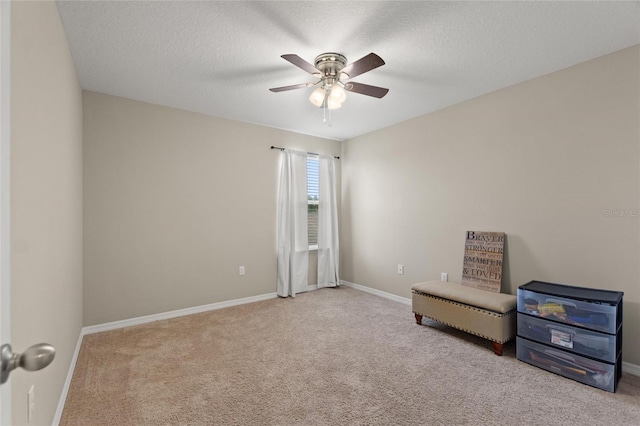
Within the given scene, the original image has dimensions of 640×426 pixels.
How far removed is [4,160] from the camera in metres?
0.63

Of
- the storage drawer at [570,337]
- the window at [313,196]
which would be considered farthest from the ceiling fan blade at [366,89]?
the window at [313,196]

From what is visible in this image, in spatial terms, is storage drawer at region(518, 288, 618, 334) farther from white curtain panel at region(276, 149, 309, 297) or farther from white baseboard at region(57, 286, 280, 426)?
white baseboard at region(57, 286, 280, 426)

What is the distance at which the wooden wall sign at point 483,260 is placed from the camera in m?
3.14

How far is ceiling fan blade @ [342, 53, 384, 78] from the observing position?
2029 mm

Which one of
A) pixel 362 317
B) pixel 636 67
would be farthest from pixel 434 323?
pixel 636 67

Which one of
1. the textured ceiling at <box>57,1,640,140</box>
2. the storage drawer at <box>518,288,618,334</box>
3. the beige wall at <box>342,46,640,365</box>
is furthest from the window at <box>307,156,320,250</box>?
the storage drawer at <box>518,288,618,334</box>

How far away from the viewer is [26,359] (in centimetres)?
61

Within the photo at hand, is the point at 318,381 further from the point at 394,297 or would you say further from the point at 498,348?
the point at 394,297

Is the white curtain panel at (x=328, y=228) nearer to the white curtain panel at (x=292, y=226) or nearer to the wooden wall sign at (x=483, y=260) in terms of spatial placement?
the white curtain panel at (x=292, y=226)

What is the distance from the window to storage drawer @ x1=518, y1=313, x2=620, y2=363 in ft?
10.0

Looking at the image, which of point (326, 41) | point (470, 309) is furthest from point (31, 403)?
point (470, 309)

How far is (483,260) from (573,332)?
108 cm

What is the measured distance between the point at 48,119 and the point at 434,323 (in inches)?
148

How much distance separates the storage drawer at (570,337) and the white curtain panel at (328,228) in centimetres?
291
